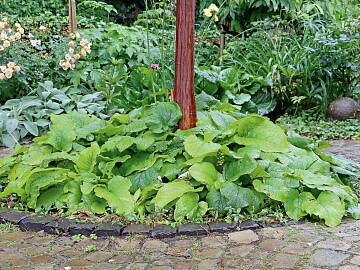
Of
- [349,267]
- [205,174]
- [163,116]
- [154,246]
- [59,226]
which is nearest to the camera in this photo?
[349,267]

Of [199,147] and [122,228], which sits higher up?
[199,147]

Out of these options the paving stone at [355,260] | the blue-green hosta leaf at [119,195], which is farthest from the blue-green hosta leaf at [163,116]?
the paving stone at [355,260]

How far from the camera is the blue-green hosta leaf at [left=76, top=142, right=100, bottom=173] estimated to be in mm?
3324

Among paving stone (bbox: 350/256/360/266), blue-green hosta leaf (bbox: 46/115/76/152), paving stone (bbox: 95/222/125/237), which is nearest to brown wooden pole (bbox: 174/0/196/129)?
blue-green hosta leaf (bbox: 46/115/76/152)

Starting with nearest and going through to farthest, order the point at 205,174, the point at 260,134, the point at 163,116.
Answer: the point at 205,174
the point at 260,134
the point at 163,116

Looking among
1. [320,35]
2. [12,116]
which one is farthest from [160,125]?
[320,35]

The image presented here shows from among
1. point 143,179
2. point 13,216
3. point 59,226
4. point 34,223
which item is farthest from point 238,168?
point 13,216

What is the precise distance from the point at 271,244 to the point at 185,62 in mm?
1382

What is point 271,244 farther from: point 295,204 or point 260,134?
point 260,134

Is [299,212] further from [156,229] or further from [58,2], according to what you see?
[58,2]

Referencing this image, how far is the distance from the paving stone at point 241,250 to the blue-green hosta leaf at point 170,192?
47 cm

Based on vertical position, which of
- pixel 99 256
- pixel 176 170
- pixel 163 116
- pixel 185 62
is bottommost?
pixel 99 256

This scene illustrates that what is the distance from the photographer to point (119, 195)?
3127 mm

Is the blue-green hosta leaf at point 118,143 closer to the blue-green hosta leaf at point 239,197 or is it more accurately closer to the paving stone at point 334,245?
the blue-green hosta leaf at point 239,197
